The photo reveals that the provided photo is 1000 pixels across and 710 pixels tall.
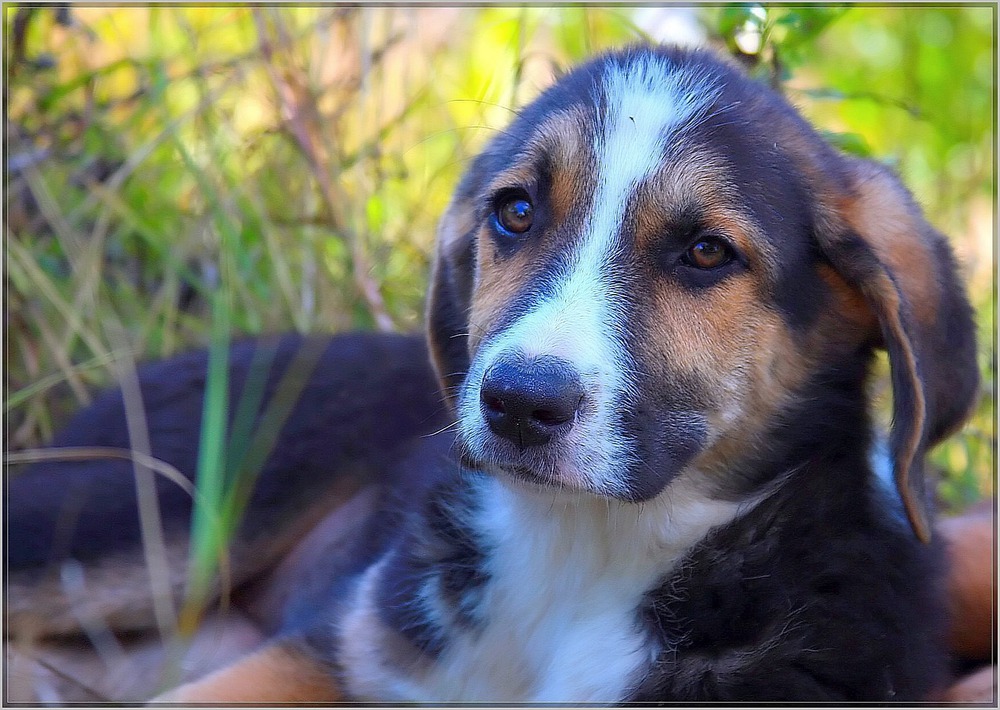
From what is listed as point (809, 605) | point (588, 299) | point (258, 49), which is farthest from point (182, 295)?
point (809, 605)

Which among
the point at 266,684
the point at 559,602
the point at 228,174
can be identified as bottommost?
the point at 266,684

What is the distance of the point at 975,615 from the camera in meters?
3.26

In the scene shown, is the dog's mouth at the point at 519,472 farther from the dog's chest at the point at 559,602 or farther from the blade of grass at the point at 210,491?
the blade of grass at the point at 210,491

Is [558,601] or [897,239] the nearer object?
[897,239]

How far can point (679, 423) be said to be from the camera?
2.51 metres

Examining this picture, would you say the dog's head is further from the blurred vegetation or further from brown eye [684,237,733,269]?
the blurred vegetation

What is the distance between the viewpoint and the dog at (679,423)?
243 centimetres

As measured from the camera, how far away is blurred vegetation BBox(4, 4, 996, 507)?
4.34 metres

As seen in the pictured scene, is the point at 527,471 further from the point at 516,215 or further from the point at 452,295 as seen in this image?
the point at 452,295

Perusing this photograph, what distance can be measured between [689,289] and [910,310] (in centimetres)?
50

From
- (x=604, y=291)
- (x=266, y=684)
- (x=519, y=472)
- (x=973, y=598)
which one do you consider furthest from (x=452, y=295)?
(x=973, y=598)

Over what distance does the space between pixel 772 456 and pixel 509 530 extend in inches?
27.8

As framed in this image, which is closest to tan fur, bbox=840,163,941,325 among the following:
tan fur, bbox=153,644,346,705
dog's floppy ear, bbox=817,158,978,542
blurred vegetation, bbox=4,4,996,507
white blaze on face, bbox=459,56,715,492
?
dog's floppy ear, bbox=817,158,978,542

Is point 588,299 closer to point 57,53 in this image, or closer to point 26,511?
point 26,511
